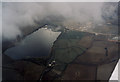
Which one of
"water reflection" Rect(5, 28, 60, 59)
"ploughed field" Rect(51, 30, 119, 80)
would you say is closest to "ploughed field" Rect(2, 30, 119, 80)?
"ploughed field" Rect(51, 30, 119, 80)

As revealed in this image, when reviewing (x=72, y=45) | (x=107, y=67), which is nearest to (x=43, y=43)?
(x=72, y=45)

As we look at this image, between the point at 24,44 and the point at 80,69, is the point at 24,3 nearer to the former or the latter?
the point at 24,44

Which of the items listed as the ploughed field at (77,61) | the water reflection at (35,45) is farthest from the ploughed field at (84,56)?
the water reflection at (35,45)

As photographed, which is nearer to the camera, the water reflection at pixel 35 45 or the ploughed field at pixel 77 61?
the ploughed field at pixel 77 61

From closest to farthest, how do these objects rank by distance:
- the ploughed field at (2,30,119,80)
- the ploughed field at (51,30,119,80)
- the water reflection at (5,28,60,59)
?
1. the ploughed field at (2,30,119,80)
2. the ploughed field at (51,30,119,80)
3. the water reflection at (5,28,60,59)

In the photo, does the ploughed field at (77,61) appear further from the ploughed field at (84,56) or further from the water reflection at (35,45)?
the water reflection at (35,45)

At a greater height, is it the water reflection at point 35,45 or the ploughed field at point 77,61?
the water reflection at point 35,45

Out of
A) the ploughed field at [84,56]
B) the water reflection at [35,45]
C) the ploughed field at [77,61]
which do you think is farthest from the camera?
the water reflection at [35,45]

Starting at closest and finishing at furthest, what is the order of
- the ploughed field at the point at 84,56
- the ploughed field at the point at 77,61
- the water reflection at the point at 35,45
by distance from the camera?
the ploughed field at the point at 77,61 < the ploughed field at the point at 84,56 < the water reflection at the point at 35,45

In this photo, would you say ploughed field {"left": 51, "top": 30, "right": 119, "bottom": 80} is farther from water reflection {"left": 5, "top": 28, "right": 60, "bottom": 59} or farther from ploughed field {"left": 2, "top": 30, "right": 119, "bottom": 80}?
water reflection {"left": 5, "top": 28, "right": 60, "bottom": 59}
